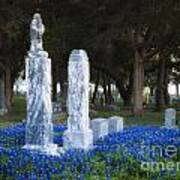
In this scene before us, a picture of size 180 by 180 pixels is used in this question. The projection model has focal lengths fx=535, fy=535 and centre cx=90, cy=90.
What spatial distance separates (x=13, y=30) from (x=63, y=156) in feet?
63.8

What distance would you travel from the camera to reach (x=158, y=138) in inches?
535

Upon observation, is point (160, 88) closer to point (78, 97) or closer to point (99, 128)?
point (99, 128)

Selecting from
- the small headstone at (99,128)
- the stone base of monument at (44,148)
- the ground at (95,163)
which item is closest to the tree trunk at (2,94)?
the small headstone at (99,128)

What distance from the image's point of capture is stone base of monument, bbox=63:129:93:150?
1284cm

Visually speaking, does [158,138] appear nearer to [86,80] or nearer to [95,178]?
[86,80]

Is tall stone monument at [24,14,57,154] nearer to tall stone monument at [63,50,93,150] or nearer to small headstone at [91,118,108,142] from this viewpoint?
tall stone monument at [63,50,93,150]

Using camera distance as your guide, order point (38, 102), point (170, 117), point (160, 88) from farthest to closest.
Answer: point (160, 88), point (170, 117), point (38, 102)

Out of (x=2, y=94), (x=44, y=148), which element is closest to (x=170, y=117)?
(x=44, y=148)

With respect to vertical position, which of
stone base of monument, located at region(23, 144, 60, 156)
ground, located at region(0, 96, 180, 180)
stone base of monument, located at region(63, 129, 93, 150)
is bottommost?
ground, located at region(0, 96, 180, 180)

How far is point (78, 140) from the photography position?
1302cm

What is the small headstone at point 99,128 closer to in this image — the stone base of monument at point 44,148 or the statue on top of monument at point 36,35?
the stone base of monument at point 44,148

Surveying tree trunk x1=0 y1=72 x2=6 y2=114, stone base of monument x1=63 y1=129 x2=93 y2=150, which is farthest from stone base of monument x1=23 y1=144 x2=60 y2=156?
tree trunk x1=0 y1=72 x2=6 y2=114

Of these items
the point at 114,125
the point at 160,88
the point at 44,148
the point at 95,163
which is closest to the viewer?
the point at 95,163

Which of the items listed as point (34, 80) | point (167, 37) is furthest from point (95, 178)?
A: point (167, 37)
